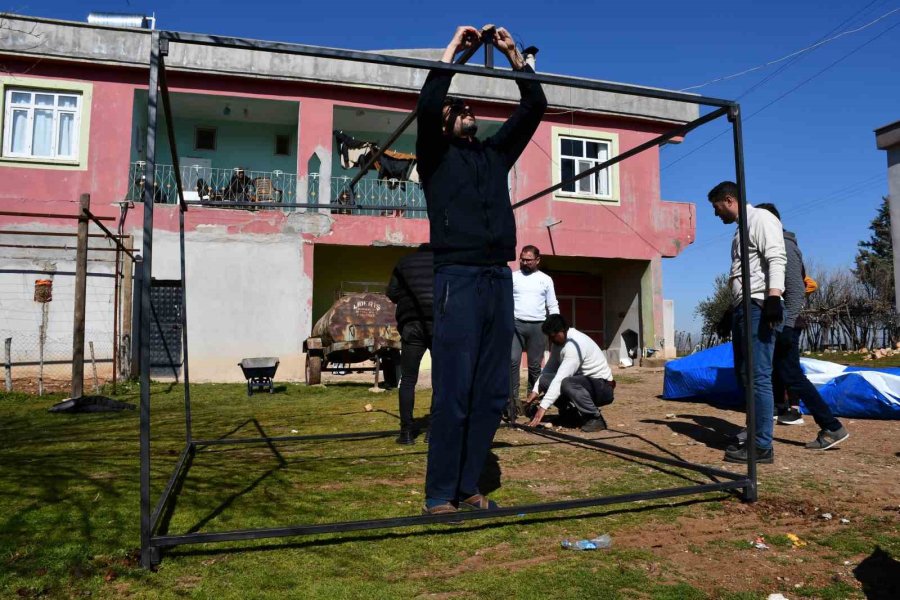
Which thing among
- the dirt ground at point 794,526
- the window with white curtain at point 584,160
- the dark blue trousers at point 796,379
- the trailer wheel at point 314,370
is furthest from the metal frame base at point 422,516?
the window with white curtain at point 584,160

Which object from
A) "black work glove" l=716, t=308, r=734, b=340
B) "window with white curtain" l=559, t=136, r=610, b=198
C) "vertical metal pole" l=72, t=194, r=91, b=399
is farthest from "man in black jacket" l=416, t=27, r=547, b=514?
"window with white curtain" l=559, t=136, r=610, b=198

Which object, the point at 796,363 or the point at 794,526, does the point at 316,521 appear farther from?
the point at 796,363

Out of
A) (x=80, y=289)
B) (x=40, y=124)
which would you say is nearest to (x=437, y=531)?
(x=80, y=289)

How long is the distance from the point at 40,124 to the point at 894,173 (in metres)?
20.2

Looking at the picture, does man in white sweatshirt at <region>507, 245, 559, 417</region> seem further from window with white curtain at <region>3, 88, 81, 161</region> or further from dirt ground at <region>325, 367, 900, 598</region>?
window with white curtain at <region>3, 88, 81, 161</region>

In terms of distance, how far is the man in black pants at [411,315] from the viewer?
491 cm

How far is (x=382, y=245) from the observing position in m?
15.3

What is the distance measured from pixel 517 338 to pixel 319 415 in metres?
2.43

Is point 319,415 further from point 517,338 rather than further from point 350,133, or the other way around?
point 350,133

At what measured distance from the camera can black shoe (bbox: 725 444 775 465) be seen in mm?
4105

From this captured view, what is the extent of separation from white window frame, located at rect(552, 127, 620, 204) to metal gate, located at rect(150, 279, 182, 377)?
9.46 meters

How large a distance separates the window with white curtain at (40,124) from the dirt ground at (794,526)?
13985 mm

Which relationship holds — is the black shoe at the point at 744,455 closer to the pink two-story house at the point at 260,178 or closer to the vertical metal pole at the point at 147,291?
the vertical metal pole at the point at 147,291

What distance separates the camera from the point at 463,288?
299cm
